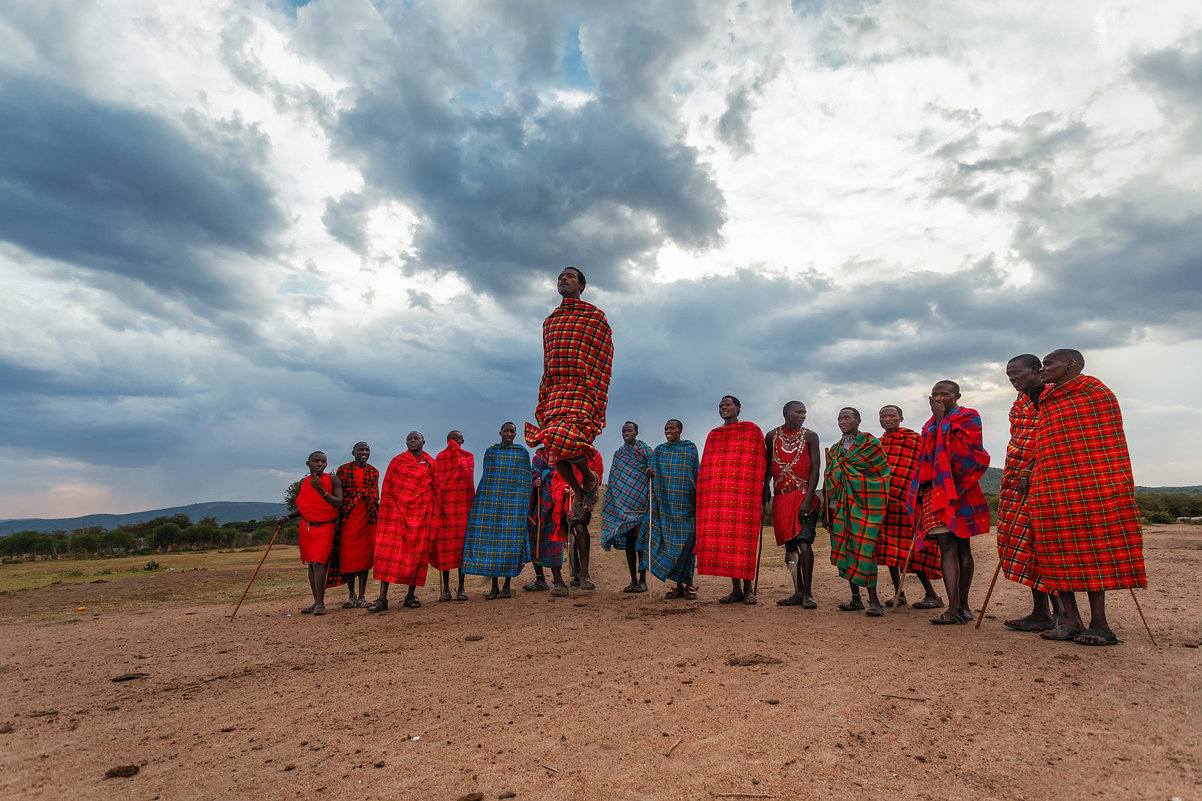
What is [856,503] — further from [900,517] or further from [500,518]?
[500,518]

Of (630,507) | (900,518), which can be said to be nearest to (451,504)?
(630,507)

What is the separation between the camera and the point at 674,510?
9281mm

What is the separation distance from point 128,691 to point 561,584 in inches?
233

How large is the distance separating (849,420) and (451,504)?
5.97m

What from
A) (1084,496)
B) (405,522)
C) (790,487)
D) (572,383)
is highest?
(572,383)

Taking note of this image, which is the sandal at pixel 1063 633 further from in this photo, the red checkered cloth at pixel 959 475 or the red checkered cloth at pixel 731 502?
the red checkered cloth at pixel 731 502

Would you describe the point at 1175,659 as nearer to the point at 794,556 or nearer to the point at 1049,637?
the point at 1049,637

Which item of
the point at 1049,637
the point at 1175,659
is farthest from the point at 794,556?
the point at 1175,659

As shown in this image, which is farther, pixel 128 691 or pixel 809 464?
pixel 809 464

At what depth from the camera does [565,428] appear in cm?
636

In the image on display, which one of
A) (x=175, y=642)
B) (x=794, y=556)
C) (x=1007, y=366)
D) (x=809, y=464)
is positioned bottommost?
(x=175, y=642)

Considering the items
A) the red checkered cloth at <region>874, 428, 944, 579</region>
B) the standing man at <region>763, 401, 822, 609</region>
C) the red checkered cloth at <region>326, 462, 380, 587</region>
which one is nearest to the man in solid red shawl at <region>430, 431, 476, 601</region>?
the red checkered cloth at <region>326, 462, 380, 587</region>

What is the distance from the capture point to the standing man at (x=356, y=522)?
32.4ft

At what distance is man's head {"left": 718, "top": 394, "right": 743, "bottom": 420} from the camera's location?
894 cm
